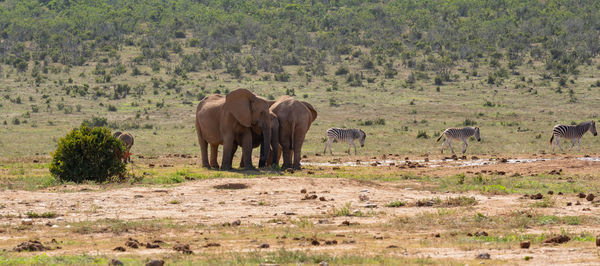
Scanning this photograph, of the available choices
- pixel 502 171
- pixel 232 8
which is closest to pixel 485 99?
pixel 502 171

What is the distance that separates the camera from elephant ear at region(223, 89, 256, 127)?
24.2m

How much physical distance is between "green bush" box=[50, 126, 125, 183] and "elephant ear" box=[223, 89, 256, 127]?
4855 mm

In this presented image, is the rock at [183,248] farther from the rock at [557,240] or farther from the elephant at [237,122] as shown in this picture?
the elephant at [237,122]


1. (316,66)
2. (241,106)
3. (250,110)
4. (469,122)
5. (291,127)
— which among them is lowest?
(469,122)

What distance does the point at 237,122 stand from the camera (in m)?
24.7

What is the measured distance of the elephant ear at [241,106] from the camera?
24.2 m

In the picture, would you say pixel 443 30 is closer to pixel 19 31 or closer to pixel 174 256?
pixel 19 31

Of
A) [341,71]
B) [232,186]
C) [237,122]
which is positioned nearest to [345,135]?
[237,122]

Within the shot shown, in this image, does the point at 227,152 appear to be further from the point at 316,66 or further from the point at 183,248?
the point at 316,66

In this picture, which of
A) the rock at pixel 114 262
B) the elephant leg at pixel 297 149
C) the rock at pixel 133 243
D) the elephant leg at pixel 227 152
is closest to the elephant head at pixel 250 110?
the elephant leg at pixel 227 152

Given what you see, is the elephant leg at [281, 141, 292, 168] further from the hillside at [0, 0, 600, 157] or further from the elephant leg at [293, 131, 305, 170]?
the hillside at [0, 0, 600, 157]

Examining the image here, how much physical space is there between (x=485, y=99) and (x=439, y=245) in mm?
49613

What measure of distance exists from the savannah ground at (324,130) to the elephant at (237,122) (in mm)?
1391

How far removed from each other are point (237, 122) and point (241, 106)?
655 mm
